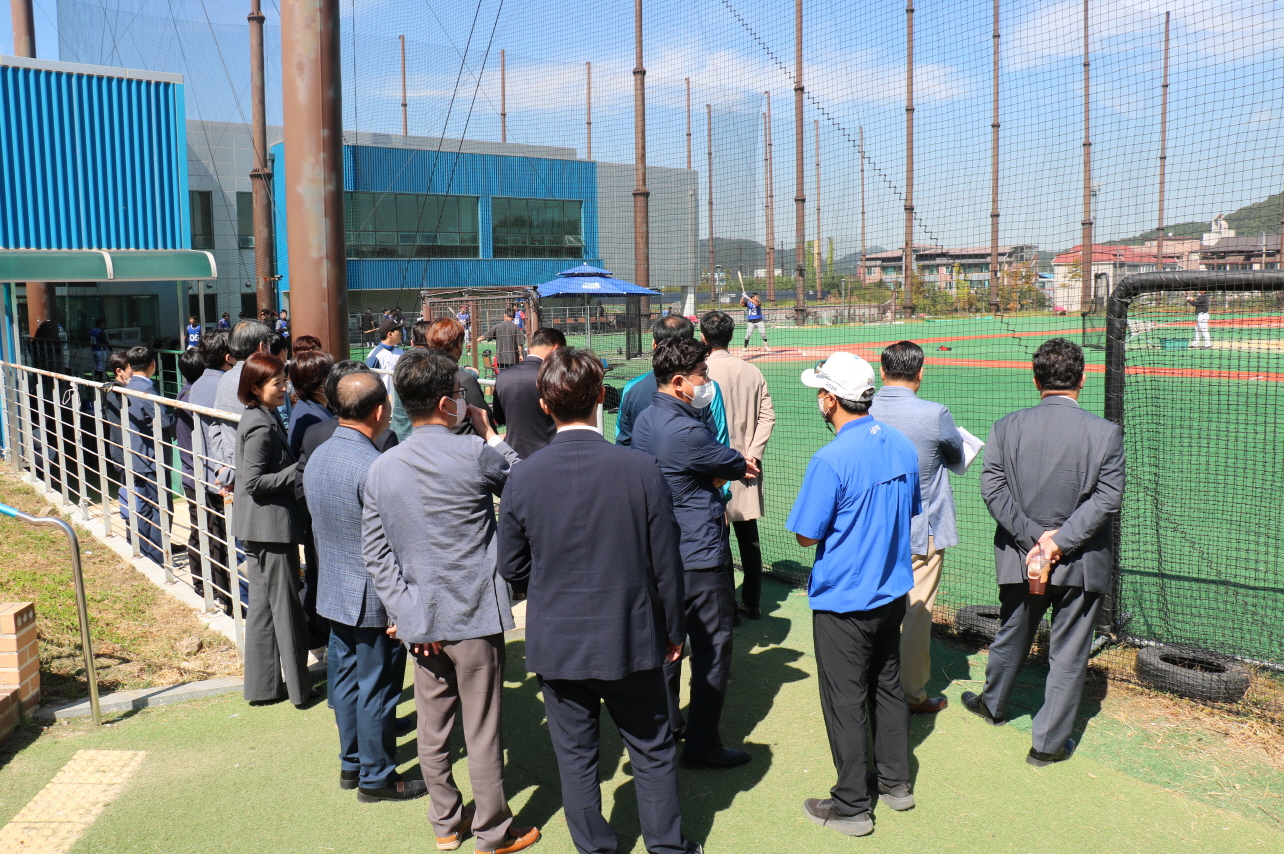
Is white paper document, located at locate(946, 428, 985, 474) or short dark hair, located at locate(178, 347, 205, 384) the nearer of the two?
white paper document, located at locate(946, 428, 985, 474)

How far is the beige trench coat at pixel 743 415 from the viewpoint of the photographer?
17.0 ft

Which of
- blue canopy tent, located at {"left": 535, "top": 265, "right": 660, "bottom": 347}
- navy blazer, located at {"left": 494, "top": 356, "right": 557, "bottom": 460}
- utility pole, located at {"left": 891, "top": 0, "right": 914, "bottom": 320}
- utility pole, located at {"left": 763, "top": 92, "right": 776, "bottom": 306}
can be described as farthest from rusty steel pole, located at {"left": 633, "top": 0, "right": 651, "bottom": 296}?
navy blazer, located at {"left": 494, "top": 356, "right": 557, "bottom": 460}

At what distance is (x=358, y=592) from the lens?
351 cm

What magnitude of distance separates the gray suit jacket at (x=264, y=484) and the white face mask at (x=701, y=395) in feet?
6.07

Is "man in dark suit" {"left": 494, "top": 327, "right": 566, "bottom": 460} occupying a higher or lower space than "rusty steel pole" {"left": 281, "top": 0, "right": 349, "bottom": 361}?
lower

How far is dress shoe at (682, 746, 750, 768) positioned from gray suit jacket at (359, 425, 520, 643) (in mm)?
1208

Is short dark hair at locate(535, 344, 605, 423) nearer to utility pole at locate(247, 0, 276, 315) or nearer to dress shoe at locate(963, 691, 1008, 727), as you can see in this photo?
dress shoe at locate(963, 691, 1008, 727)

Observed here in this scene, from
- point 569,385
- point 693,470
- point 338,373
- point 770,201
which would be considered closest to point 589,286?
point 770,201

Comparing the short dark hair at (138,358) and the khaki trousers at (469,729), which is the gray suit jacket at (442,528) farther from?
the short dark hair at (138,358)

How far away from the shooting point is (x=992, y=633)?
5.10 metres

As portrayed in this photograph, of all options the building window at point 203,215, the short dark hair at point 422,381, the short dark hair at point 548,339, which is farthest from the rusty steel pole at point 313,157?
the building window at point 203,215

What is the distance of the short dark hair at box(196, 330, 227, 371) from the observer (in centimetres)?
617

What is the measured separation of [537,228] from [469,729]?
40079 mm

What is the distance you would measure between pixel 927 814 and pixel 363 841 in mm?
2106
